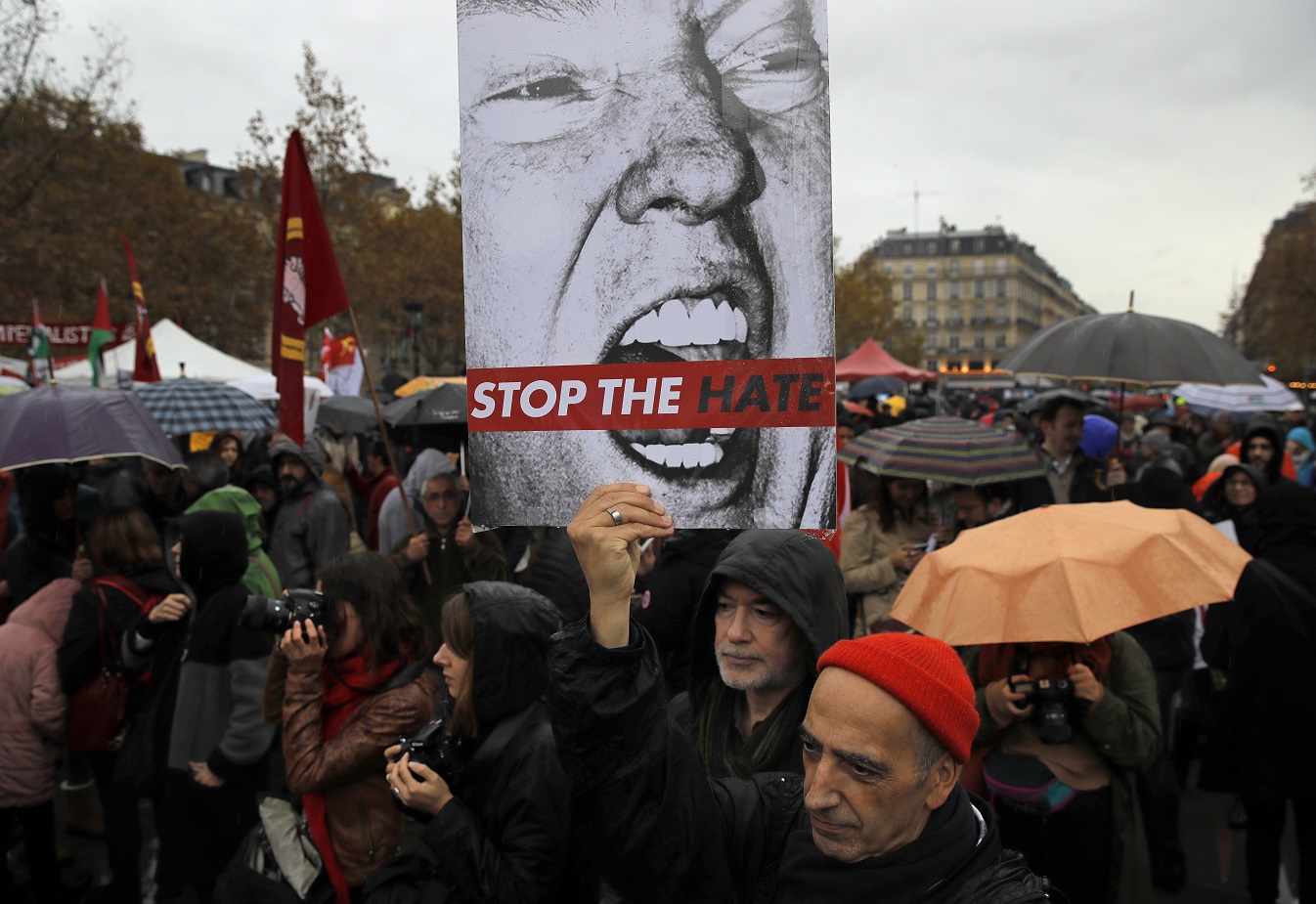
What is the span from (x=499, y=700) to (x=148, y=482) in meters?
4.67

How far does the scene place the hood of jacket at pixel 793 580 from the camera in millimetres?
2260

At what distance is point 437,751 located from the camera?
2496 mm

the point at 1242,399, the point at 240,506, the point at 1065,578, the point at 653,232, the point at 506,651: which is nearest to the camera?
the point at 653,232

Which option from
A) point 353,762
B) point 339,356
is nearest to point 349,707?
point 353,762

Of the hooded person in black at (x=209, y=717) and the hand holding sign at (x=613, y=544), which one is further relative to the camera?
the hooded person in black at (x=209, y=717)

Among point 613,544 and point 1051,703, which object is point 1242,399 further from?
point 613,544

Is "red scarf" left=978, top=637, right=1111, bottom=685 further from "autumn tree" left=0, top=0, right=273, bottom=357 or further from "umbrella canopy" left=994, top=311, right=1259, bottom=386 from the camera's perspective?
"autumn tree" left=0, top=0, right=273, bottom=357

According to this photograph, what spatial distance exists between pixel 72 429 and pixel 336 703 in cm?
208

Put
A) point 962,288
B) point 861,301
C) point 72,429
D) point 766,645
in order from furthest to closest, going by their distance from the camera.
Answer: point 962,288 → point 861,301 → point 72,429 → point 766,645

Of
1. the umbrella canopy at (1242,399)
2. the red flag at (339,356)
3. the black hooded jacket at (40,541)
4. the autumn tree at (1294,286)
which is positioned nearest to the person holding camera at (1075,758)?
the black hooded jacket at (40,541)

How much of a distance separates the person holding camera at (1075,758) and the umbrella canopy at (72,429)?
3.64 meters

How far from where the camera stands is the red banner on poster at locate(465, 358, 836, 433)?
1660 mm

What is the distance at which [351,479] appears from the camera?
9047 millimetres

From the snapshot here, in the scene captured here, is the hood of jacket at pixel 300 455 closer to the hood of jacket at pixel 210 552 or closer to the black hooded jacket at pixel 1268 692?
the hood of jacket at pixel 210 552
